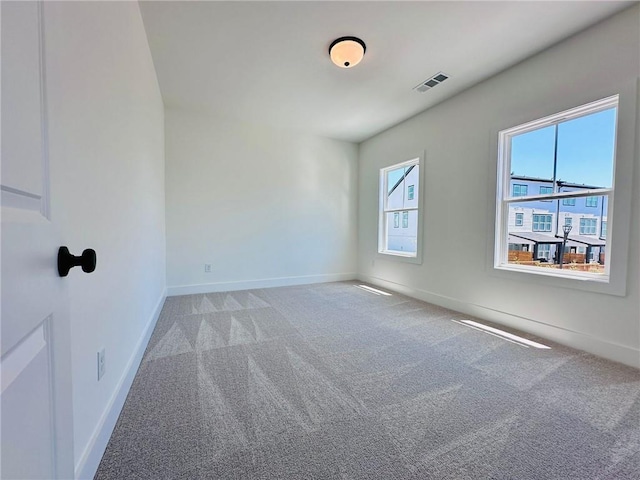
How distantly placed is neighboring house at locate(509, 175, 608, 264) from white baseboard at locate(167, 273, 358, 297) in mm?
2912

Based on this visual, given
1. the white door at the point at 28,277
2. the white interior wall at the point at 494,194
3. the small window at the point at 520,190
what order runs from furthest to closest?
1. the small window at the point at 520,190
2. the white interior wall at the point at 494,194
3. the white door at the point at 28,277

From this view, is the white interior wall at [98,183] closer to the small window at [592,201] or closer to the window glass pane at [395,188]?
the small window at [592,201]

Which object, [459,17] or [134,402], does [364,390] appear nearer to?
[134,402]

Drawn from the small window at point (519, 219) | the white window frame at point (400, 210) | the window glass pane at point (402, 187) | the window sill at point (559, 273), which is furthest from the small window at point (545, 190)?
the window glass pane at point (402, 187)

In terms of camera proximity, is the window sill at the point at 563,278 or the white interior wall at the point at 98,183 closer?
the white interior wall at the point at 98,183

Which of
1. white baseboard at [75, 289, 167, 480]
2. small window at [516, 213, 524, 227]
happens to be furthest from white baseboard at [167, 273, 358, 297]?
small window at [516, 213, 524, 227]

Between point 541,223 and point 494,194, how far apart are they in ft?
1.70

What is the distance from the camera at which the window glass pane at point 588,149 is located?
2.24m

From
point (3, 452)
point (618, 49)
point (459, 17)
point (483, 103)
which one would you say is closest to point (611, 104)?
point (618, 49)

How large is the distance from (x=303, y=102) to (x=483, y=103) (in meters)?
2.14

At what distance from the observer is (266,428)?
56.4 inches

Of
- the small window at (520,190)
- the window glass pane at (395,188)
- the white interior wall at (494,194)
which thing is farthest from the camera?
the window glass pane at (395,188)

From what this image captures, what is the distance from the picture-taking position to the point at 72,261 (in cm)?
61

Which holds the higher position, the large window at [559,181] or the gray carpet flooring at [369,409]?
the large window at [559,181]
